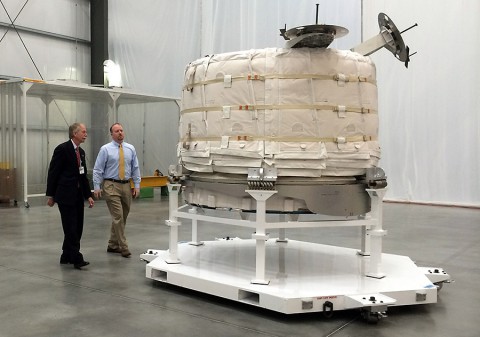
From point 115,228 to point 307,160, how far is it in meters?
3.32

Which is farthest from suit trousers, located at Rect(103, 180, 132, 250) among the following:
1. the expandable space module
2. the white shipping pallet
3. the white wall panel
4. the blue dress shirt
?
the white wall panel

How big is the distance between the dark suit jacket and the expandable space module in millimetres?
1541

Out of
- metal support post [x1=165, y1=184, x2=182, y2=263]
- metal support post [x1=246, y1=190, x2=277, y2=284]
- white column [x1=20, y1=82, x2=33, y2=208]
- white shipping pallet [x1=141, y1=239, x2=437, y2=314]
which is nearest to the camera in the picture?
white shipping pallet [x1=141, y1=239, x2=437, y2=314]

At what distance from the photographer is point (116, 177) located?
6.84 m

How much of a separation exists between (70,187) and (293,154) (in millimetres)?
2933

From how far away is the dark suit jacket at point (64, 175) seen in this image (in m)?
6.07

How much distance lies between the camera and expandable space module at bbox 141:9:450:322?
481 centimetres

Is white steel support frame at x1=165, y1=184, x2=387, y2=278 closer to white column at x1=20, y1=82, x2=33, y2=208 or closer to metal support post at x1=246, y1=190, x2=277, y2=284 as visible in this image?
metal support post at x1=246, y1=190, x2=277, y2=284

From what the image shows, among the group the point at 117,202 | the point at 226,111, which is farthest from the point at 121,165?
the point at 226,111

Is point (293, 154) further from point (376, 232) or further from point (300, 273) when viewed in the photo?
point (300, 273)

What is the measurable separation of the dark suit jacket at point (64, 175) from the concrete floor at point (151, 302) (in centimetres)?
97

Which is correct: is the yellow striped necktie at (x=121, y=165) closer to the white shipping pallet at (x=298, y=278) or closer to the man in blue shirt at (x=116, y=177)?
the man in blue shirt at (x=116, y=177)

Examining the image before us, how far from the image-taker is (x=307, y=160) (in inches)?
194

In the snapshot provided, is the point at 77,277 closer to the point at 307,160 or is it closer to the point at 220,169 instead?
the point at 220,169
